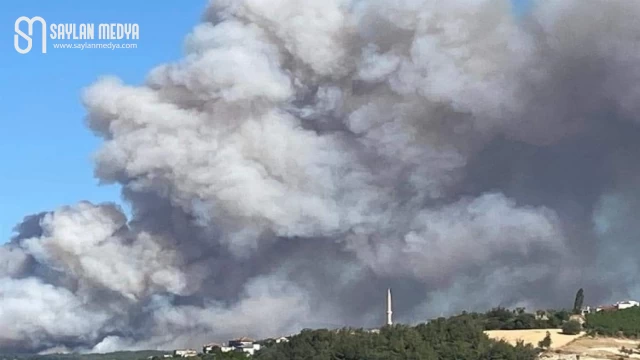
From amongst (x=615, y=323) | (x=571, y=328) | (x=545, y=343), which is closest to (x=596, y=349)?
(x=545, y=343)

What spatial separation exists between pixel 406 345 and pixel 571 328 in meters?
15.8

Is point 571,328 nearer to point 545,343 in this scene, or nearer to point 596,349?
point 545,343

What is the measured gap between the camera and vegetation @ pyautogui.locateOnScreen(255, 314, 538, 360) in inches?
2726

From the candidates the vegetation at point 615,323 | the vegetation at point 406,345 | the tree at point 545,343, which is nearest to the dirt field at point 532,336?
the tree at point 545,343

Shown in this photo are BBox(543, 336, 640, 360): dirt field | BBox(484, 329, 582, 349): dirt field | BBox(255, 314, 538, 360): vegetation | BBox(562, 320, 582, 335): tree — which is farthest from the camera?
BBox(562, 320, 582, 335): tree

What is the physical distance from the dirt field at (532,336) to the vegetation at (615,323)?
2.43m

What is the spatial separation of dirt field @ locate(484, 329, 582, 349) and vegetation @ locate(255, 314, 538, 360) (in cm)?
219

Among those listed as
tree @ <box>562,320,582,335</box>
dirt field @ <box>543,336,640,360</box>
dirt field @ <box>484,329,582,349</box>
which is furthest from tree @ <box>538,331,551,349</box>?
tree @ <box>562,320,582,335</box>

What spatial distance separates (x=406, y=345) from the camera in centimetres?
7112

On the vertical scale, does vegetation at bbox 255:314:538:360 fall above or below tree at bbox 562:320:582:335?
below

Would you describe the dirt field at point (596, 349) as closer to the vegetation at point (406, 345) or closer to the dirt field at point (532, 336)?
the dirt field at point (532, 336)

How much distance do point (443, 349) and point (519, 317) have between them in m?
16.6

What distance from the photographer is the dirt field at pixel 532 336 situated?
76188 mm

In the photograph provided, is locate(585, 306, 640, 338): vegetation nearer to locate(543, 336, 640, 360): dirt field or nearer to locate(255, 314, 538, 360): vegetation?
locate(543, 336, 640, 360): dirt field
